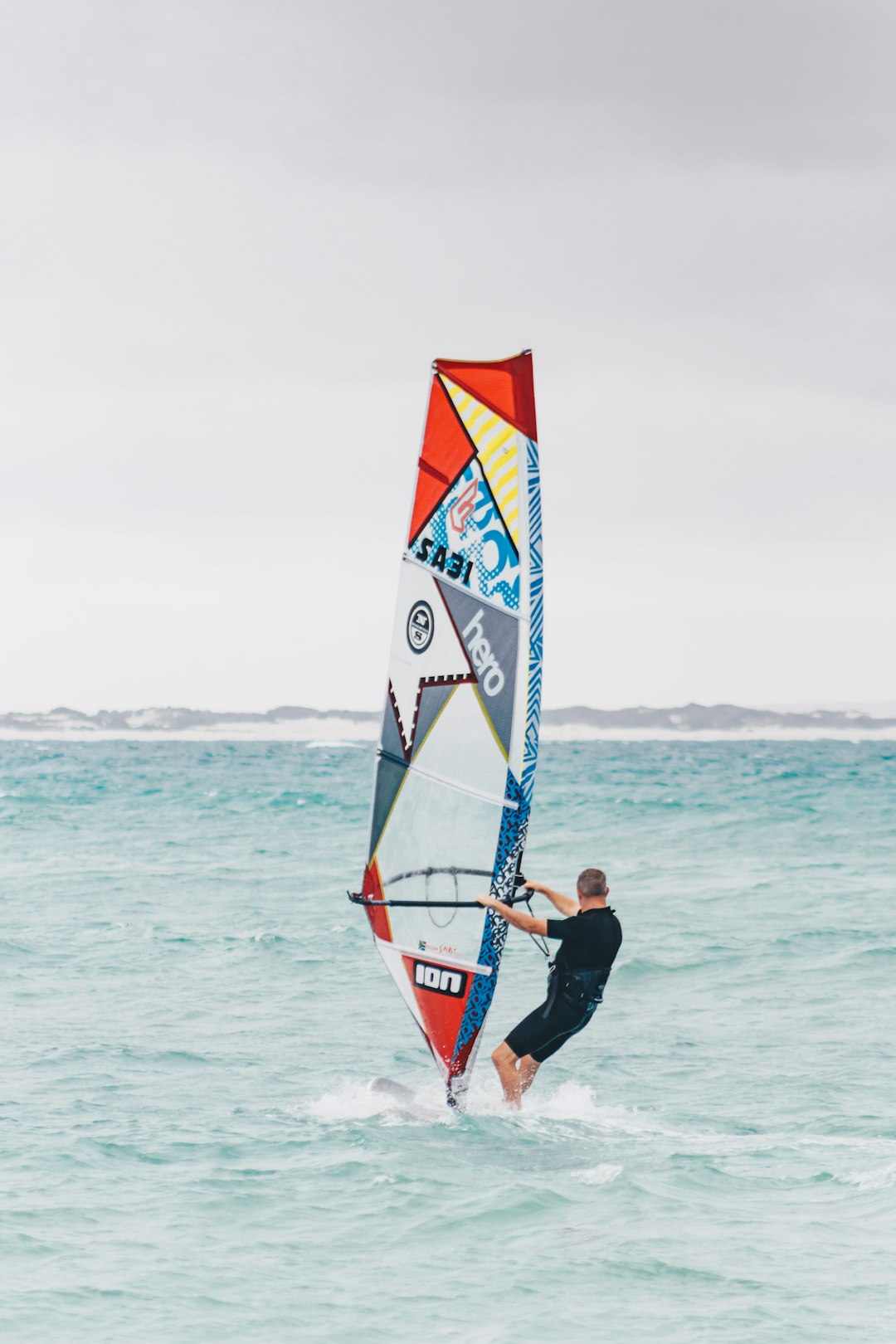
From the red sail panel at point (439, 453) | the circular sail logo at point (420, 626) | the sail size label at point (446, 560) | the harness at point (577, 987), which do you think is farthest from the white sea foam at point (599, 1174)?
Answer: the red sail panel at point (439, 453)

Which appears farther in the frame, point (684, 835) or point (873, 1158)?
point (684, 835)

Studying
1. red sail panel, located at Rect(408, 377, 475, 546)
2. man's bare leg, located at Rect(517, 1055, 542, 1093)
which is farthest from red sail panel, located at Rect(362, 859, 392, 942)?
red sail panel, located at Rect(408, 377, 475, 546)

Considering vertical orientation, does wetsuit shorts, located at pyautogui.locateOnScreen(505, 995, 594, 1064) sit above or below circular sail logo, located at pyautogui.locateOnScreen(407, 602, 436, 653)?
below

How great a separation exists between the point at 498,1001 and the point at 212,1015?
2918 mm

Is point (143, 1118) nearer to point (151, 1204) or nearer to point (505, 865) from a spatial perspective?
point (151, 1204)

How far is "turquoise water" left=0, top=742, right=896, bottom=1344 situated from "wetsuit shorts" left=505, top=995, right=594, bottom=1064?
Result: 0.68 metres

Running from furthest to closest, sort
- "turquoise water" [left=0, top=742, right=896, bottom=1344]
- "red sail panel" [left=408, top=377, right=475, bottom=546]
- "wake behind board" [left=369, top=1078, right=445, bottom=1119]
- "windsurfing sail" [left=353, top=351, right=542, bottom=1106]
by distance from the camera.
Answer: "wake behind board" [left=369, top=1078, right=445, bottom=1119], "red sail panel" [left=408, top=377, right=475, bottom=546], "windsurfing sail" [left=353, top=351, right=542, bottom=1106], "turquoise water" [left=0, top=742, right=896, bottom=1344]

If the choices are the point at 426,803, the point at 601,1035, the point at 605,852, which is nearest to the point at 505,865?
the point at 426,803

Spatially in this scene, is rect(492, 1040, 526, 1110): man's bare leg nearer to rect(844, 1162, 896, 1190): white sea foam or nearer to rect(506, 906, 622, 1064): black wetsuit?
rect(506, 906, 622, 1064): black wetsuit

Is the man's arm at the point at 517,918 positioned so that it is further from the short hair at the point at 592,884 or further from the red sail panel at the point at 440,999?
the red sail panel at the point at 440,999

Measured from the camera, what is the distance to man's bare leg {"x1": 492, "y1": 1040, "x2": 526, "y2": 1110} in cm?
914

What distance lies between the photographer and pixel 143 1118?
9906 millimetres

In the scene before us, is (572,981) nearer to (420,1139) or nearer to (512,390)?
(420,1139)

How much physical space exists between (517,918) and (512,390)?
3.12 metres
